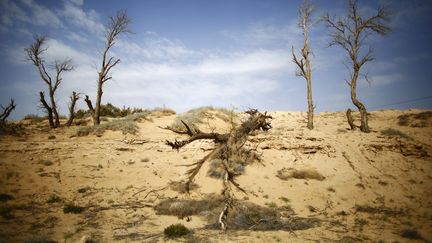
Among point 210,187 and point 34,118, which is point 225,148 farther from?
point 34,118

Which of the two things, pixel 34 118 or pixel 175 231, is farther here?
pixel 34 118

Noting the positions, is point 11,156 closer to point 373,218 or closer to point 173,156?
point 173,156

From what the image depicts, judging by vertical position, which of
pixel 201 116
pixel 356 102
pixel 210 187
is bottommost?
pixel 210 187

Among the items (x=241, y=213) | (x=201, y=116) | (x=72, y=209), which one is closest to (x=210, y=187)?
(x=241, y=213)

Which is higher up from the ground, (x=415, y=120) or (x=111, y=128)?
(x=415, y=120)

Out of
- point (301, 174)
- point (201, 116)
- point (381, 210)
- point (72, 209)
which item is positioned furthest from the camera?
point (201, 116)

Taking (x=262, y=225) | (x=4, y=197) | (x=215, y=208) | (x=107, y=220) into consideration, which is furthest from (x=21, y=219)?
(x=262, y=225)

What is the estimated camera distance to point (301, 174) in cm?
1299

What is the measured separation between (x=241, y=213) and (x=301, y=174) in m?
4.98

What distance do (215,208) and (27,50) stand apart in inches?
940

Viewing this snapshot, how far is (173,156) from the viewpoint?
1480cm

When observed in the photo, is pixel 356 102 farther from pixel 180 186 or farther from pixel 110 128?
pixel 110 128

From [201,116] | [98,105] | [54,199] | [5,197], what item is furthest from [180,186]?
[98,105]

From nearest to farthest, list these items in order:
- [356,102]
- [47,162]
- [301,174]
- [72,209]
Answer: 1. [72,209]
2. [47,162]
3. [301,174]
4. [356,102]
